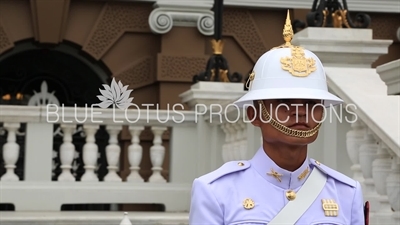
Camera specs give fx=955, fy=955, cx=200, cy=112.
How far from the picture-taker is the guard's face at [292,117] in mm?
2561

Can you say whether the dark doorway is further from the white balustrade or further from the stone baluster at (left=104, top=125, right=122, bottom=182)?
the white balustrade

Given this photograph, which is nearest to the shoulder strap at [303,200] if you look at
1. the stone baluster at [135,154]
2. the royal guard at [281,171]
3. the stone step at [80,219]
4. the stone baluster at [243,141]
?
the royal guard at [281,171]

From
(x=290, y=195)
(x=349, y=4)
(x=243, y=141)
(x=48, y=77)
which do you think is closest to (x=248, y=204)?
(x=290, y=195)

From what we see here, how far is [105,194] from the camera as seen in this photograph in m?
7.23

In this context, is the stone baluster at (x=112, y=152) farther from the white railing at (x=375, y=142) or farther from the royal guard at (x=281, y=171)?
the royal guard at (x=281, y=171)

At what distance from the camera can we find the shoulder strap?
2609 mm

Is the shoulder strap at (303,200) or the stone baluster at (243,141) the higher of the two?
the stone baluster at (243,141)

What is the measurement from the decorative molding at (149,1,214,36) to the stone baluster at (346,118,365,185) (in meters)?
5.22

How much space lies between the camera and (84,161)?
23.9 ft

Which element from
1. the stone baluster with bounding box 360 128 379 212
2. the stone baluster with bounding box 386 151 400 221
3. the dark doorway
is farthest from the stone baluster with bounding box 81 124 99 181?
the dark doorway

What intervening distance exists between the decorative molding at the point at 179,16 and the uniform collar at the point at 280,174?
793 centimetres

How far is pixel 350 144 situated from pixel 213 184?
302cm

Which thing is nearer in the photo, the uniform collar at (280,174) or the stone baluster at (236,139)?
the uniform collar at (280,174)

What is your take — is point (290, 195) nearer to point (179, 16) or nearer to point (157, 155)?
point (157, 155)
